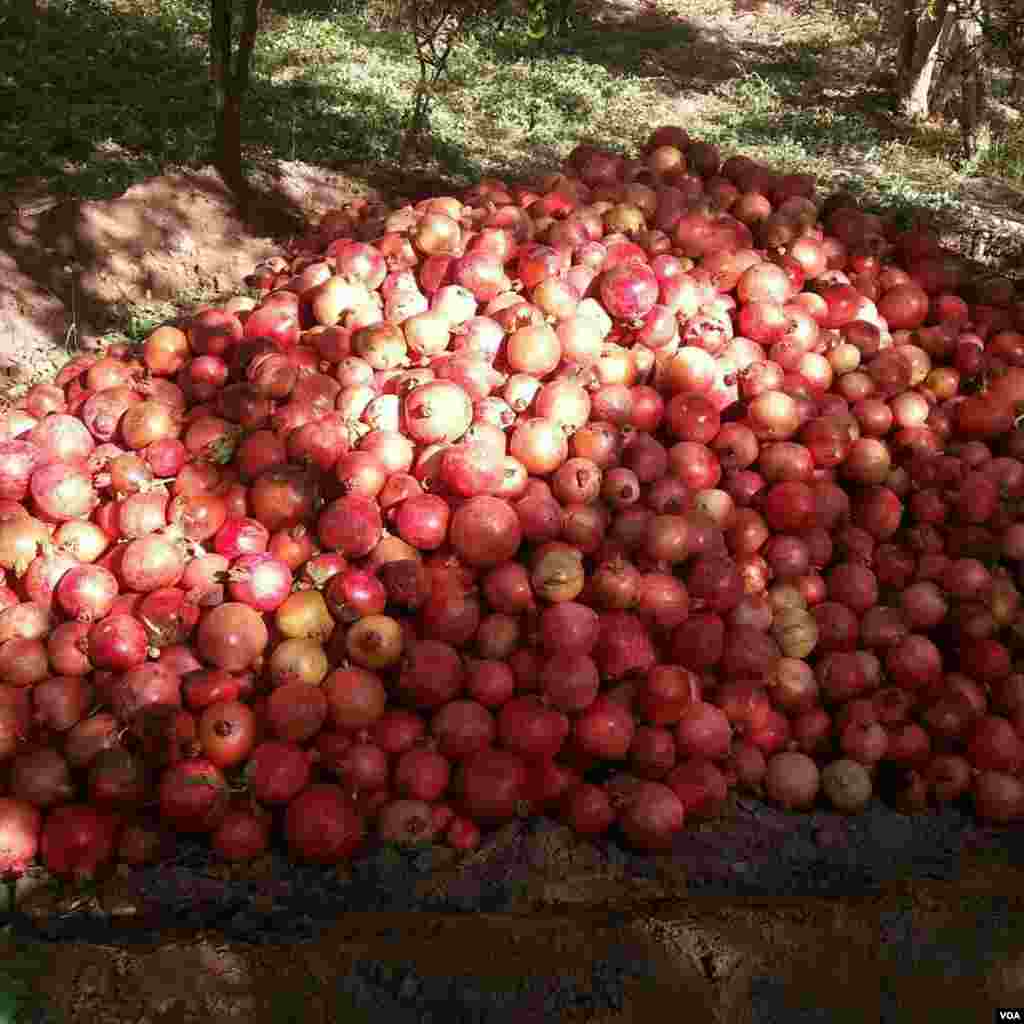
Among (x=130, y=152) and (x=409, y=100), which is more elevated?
(x=409, y=100)

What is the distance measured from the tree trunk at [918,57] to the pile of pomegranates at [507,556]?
9556 mm

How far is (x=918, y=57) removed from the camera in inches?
495

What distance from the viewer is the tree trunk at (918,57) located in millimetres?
12250

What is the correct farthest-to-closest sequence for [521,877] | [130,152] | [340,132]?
[340,132] < [130,152] < [521,877]

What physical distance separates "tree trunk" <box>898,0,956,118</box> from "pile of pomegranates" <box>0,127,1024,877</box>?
956cm

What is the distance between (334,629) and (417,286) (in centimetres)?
185

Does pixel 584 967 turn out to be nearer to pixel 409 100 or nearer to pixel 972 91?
pixel 409 100

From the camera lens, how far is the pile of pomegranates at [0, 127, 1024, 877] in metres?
3.18

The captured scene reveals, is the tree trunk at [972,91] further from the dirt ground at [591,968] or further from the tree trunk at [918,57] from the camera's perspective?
the dirt ground at [591,968]

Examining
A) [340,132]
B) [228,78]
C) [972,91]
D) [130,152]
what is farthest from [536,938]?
[972,91]

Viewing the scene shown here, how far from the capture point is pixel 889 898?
2.99 m

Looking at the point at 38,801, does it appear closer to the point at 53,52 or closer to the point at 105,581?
the point at 105,581

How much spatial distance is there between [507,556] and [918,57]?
1217cm

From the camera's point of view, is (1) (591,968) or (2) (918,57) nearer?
(1) (591,968)
